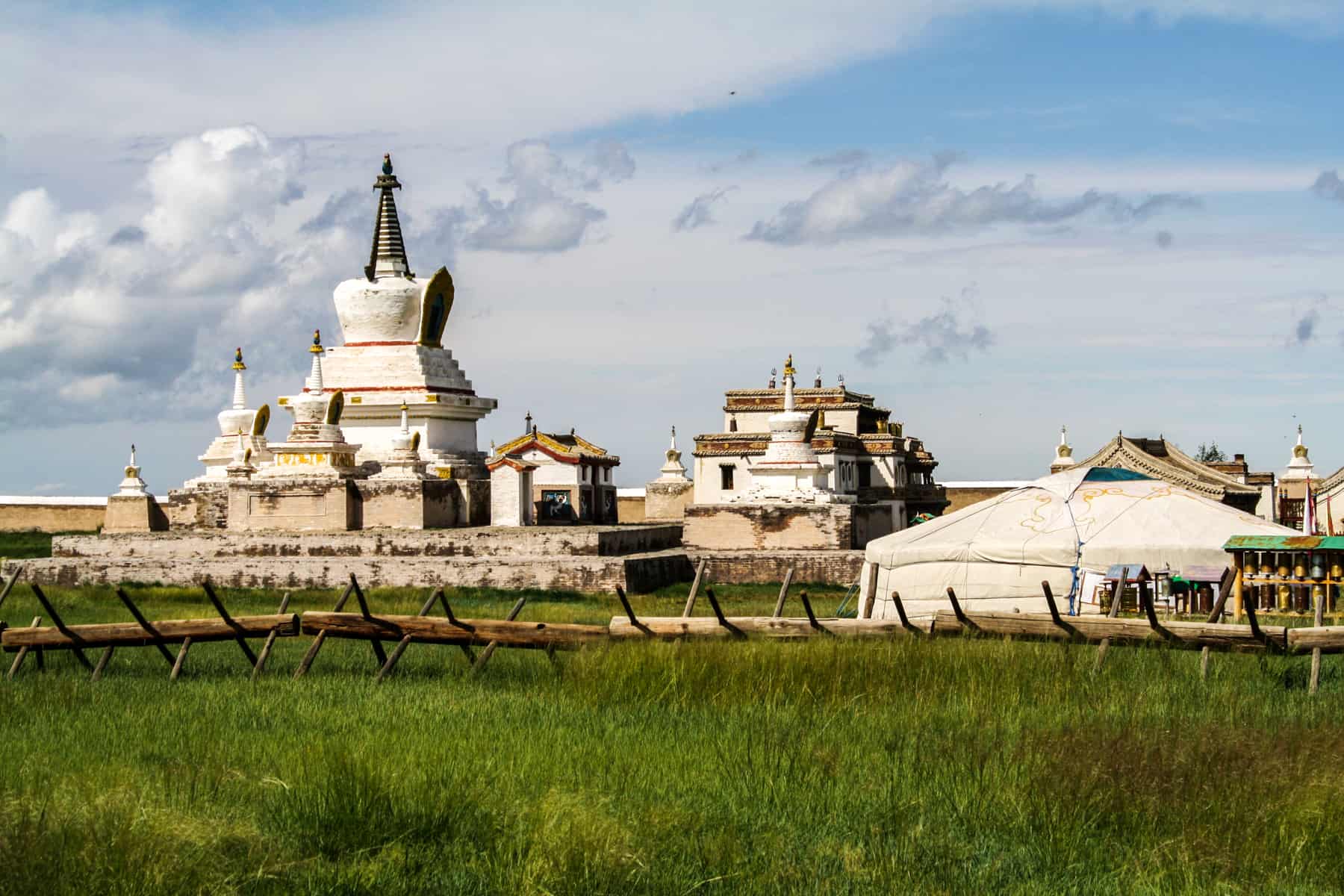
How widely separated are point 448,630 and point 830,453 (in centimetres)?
2081

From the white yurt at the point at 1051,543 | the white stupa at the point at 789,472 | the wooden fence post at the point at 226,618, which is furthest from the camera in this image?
the white stupa at the point at 789,472

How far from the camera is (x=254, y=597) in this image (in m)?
27.5

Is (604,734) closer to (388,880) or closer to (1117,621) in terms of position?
(388,880)

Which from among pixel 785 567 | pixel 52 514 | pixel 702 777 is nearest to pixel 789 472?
pixel 785 567

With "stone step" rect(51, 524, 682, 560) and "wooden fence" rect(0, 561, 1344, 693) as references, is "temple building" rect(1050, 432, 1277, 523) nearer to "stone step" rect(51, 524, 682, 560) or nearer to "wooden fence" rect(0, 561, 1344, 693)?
"stone step" rect(51, 524, 682, 560)

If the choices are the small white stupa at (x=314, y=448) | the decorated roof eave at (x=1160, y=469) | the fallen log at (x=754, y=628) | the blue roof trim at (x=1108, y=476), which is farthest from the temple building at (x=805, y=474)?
the fallen log at (x=754, y=628)

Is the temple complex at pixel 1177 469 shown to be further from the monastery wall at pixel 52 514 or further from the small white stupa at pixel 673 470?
the monastery wall at pixel 52 514

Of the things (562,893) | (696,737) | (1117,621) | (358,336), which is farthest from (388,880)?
(358,336)

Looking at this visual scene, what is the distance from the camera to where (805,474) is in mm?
33000

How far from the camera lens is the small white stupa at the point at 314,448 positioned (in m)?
32.0

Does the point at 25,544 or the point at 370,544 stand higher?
the point at 25,544

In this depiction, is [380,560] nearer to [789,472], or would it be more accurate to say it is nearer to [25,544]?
[789,472]

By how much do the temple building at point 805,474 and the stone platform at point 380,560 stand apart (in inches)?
72.3

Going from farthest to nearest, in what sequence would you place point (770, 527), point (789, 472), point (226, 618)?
point (789, 472), point (770, 527), point (226, 618)
